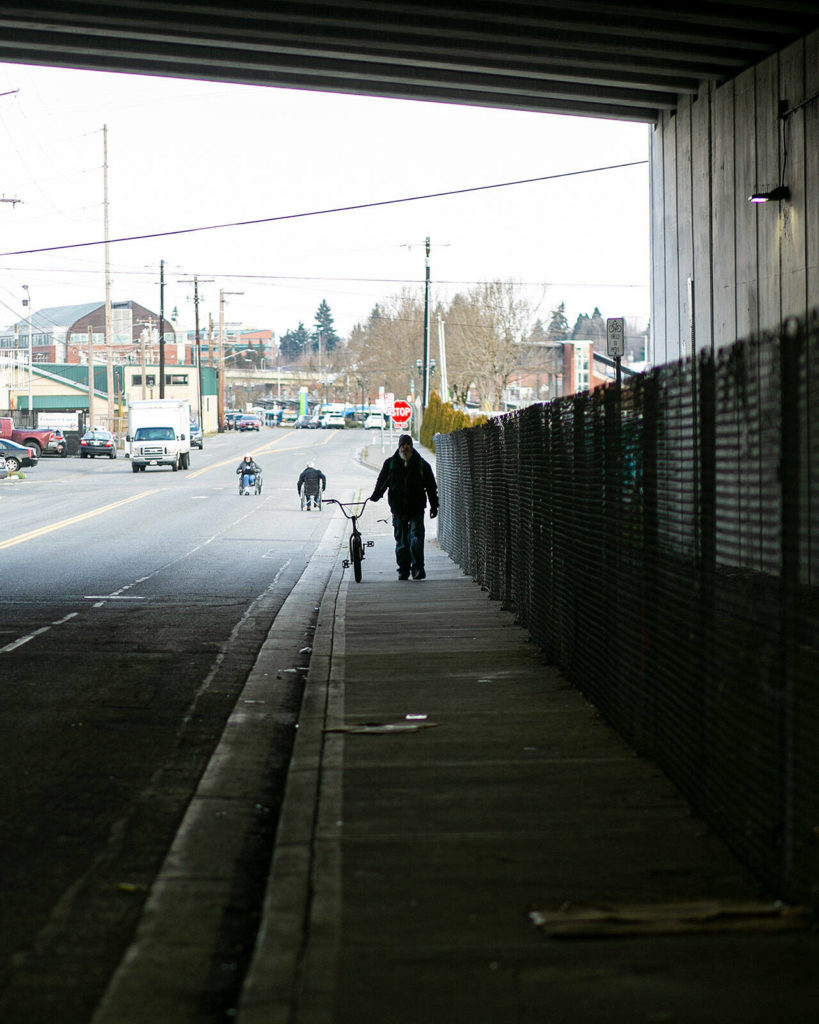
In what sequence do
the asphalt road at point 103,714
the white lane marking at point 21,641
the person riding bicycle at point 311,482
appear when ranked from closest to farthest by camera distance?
the asphalt road at point 103,714 → the white lane marking at point 21,641 → the person riding bicycle at point 311,482

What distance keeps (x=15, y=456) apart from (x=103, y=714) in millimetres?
53399

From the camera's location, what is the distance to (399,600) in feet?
49.8

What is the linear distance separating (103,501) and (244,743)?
107 feet

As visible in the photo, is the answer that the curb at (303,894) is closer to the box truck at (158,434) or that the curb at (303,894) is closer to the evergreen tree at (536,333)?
the box truck at (158,434)

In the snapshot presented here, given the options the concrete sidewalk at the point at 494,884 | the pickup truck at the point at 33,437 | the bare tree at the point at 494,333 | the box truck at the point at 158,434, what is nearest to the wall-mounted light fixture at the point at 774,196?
A: the concrete sidewalk at the point at 494,884

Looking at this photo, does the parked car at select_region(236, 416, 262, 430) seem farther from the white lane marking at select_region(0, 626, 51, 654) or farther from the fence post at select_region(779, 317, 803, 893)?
the fence post at select_region(779, 317, 803, 893)

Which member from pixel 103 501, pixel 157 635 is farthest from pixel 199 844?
pixel 103 501

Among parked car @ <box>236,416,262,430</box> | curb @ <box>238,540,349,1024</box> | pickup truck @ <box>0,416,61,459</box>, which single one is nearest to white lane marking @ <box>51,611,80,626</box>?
curb @ <box>238,540,349,1024</box>

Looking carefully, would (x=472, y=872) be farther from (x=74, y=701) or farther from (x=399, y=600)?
(x=399, y=600)

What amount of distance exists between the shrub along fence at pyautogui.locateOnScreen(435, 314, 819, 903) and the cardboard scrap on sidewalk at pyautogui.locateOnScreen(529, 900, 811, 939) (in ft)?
0.46

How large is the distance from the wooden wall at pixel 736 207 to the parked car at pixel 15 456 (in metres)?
41.3

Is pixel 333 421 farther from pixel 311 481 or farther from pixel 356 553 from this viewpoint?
pixel 356 553

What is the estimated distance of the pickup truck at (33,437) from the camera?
6926 cm

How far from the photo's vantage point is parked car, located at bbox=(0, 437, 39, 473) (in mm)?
57562
